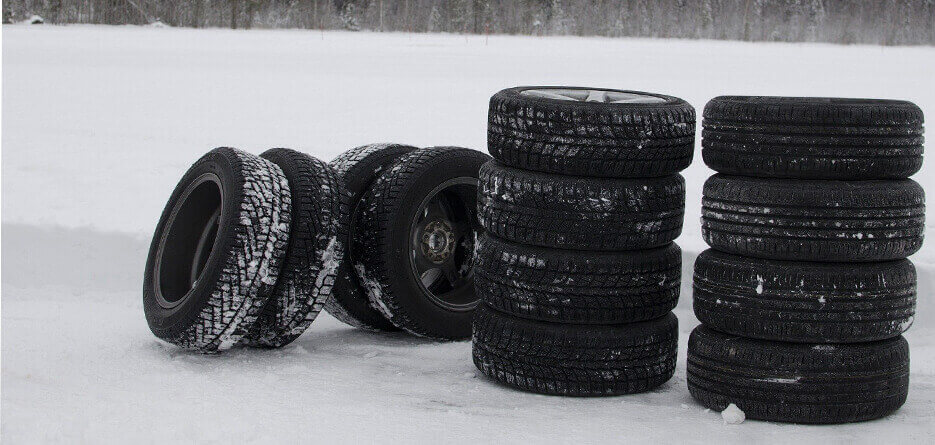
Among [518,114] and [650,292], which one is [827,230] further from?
[518,114]

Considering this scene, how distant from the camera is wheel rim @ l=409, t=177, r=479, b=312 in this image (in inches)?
250

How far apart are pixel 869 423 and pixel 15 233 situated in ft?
20.9

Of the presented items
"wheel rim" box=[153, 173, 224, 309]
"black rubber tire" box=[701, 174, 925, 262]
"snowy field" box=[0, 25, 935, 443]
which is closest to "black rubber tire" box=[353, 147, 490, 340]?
"snowy field" box=[0, 25, 935, 443]

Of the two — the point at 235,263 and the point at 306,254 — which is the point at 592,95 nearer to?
the point at 306,254

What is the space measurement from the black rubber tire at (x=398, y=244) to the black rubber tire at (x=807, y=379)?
184cm

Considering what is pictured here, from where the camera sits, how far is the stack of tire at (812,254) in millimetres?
4531

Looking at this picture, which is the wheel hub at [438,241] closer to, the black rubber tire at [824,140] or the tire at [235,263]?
the tire at [235,263]

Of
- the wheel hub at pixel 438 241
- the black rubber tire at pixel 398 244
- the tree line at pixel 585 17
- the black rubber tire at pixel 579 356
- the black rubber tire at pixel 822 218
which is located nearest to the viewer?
the black rubber tire at pixel 822 218

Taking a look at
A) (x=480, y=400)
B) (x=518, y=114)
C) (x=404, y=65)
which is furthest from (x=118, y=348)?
(x=404, y=65)

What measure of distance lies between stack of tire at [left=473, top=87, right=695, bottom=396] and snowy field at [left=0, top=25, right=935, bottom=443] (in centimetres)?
20

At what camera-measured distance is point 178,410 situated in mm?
4688

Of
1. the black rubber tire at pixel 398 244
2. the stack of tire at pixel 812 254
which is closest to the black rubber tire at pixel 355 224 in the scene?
the black rubber tire at pixel 398 244

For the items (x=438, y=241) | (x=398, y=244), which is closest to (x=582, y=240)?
(x=398, y=244)

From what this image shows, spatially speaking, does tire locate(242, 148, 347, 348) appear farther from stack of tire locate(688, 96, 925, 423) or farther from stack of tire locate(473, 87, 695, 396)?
stack of tire locate(688, 96, 925, 423)
